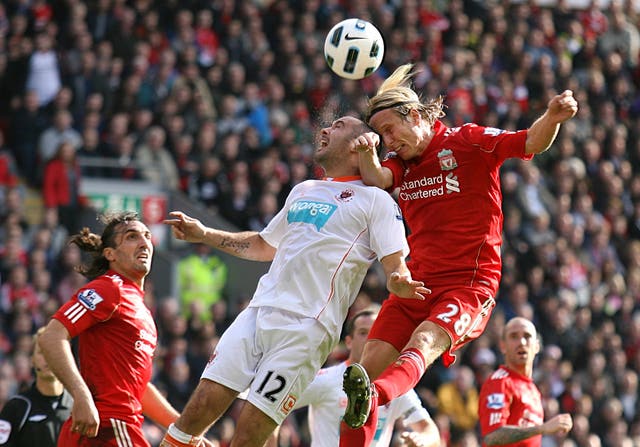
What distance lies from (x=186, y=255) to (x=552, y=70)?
9555mm

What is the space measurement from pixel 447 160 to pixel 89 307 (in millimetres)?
2329

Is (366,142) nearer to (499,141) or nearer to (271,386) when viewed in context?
(499,141)

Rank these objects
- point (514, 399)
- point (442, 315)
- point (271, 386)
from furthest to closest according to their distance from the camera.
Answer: point (514, 399) < point (442, 315) < point (271, 386)

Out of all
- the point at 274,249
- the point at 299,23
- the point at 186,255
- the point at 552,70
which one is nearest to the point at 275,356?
the point at 274,249

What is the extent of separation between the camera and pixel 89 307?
674cm

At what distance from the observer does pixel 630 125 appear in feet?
72.4

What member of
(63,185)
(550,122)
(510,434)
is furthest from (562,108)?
(63,185)

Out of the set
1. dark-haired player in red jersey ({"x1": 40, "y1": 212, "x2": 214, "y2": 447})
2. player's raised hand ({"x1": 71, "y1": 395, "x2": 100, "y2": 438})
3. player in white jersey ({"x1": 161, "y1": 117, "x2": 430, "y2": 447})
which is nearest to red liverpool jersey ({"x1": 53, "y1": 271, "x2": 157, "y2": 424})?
dark-haired player in red jersey ({"x1": 40, "y1": 212, "x2": 214, "y2": 447})

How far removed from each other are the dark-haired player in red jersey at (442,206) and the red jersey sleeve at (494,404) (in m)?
1.62

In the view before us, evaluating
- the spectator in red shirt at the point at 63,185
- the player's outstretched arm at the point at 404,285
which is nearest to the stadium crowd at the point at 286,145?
the spectator in red shirt at the point at 63,185

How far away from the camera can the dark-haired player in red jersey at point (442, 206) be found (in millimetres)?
6801

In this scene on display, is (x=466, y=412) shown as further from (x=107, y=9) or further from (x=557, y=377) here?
(x=107, y=9)

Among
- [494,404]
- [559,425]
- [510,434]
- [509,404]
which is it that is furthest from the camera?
[509,404]

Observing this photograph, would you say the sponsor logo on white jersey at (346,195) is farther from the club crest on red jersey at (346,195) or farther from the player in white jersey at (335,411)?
the player in white jersey at (335,411)
